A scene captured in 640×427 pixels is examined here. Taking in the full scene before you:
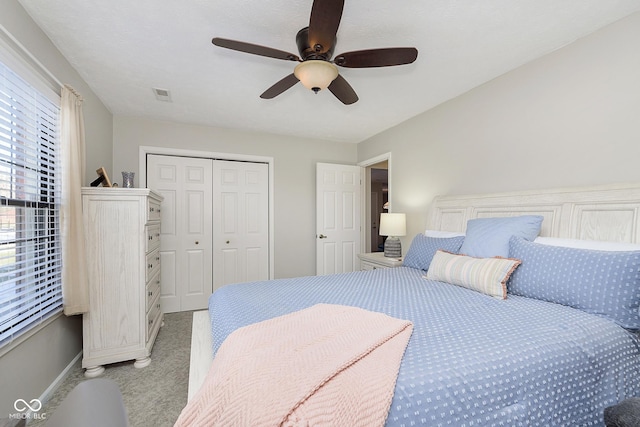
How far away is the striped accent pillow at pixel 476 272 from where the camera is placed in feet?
5.58

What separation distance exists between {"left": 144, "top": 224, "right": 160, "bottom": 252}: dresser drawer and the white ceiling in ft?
4.33

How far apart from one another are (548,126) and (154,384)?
3478 millimetres

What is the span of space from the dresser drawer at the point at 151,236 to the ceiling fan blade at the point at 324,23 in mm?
1972

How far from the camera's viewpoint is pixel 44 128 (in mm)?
1981

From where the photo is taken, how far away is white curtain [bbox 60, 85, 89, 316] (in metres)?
1.98

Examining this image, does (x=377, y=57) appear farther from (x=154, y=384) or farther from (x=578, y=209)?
(x=154, y=384)

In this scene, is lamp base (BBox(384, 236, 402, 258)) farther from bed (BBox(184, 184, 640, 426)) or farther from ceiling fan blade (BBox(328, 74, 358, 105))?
ceiling fan blade (BBox(328, 74, 358, 105))

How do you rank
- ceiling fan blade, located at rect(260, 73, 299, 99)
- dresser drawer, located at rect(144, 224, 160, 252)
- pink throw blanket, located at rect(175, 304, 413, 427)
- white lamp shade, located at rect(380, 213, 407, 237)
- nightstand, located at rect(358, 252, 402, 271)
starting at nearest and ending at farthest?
pink throw blanket, located at rect(175, 304, 413, 427)
ceiling fan blade, located at rect(260, 73, 299, 99)
dresser drawer, located at rect(144, 224, 160, 252)
nightstand, located at rect(358, 252, 402, 271)
white lamp shade, located at rect(380, 213, 407, 237)

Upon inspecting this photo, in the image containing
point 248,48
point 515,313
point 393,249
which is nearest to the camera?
point 515,313

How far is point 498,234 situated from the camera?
200cm

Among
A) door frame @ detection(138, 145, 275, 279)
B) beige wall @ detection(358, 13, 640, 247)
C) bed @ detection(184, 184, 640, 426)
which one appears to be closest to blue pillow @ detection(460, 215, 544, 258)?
bed @ detection(184, 184, 640, 426)

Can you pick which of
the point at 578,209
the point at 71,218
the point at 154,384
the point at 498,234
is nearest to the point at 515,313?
the point at 498,234

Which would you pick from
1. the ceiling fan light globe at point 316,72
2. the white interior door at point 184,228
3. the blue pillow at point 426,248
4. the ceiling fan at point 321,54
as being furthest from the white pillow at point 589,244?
the white interior door at point 184,228

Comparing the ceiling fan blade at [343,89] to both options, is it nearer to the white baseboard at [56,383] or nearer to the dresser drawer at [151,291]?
the dresser drawer at [151,291]
